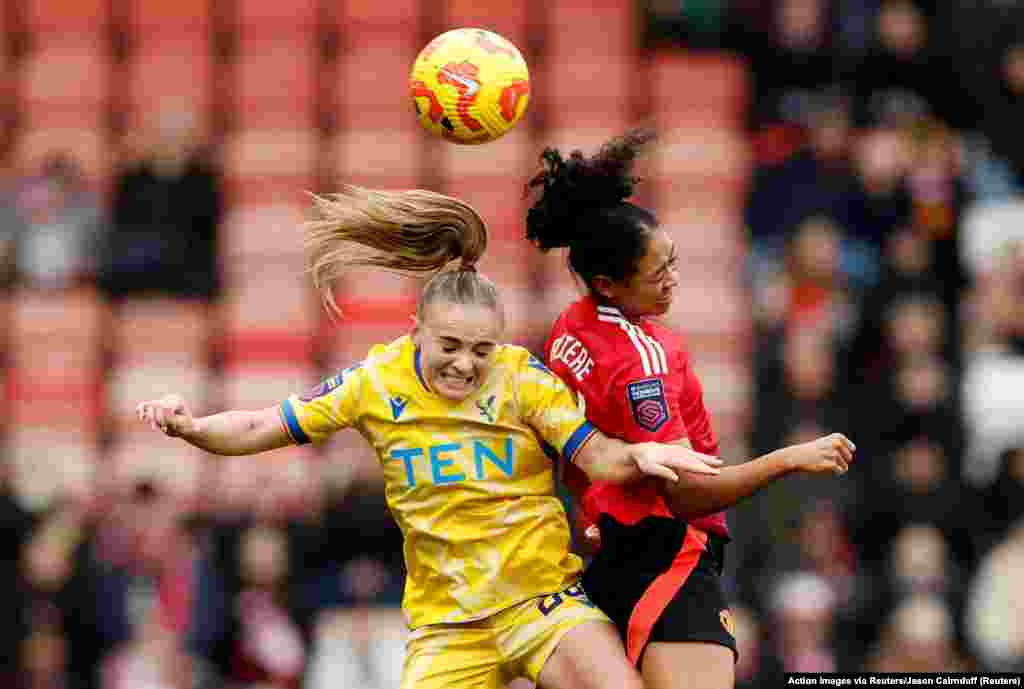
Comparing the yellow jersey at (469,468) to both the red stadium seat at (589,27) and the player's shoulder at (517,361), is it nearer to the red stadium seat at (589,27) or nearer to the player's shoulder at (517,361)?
the player's shoulder at (517,361)

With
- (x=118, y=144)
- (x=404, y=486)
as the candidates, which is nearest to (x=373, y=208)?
(x=404, y=486)

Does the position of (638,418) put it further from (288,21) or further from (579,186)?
(288,21)

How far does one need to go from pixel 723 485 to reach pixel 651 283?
0.68 metres

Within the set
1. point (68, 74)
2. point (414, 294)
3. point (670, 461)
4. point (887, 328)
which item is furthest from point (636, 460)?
point (68, 74)

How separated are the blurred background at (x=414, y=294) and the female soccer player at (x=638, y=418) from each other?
145 inches

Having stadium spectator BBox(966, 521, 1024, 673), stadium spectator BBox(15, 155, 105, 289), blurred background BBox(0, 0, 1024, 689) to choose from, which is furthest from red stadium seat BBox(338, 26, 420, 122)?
stadium spectator BBox(966, 521, 1024, 673)

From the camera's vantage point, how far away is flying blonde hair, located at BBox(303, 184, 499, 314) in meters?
6.76

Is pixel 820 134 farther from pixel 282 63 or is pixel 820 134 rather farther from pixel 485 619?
pixel 485 619

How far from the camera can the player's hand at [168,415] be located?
632 centimetres

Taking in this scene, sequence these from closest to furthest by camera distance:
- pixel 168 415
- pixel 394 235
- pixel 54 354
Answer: pixel 168 415
pixel 394 235
pixel 54 354

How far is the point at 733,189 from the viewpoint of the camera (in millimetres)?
13297

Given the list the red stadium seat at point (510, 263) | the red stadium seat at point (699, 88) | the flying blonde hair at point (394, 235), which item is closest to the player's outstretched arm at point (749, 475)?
the flying blonde hair at point (394, 235)

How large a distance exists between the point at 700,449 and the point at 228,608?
4.65 metres

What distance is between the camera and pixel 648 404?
20.8 feet
